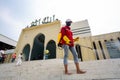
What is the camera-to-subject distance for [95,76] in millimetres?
2977

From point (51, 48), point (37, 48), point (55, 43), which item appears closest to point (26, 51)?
point (37, 48)

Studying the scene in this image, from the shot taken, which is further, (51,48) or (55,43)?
(51,48)

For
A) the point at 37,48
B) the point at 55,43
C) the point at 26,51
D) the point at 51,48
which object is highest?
the point at 55,43

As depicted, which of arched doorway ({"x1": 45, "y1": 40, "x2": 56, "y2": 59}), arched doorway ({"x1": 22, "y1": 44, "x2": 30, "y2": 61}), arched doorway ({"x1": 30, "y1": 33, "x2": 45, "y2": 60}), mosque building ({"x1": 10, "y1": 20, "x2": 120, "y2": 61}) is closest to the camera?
mosque building ({"x1": 10, "y1": 20, "x2": 120, "y2": 61})

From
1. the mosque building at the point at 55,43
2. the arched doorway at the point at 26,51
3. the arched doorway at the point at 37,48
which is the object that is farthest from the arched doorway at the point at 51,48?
the arched doorway at the point at 26,51

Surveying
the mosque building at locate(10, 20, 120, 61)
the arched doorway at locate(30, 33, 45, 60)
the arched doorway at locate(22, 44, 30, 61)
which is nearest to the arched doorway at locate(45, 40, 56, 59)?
the mosque building at locate(10, 20, 120, 61)

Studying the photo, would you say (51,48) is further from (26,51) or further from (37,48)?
(26,51)

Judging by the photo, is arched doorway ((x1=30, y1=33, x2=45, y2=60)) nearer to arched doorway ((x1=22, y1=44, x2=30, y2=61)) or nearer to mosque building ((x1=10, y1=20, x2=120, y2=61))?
mosque building ((x1=10, y1=20, x2=120, y2=61))

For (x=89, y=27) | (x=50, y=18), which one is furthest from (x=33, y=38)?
(x=89, y=27)

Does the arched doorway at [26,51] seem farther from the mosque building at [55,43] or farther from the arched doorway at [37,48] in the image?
the arched doorway at [37,48]

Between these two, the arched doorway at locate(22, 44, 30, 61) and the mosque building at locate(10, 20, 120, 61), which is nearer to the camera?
the mosque building at locate(10, 20, 120, 61)

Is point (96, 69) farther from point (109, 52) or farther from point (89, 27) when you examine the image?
point (89, 27)

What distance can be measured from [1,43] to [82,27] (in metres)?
17.1

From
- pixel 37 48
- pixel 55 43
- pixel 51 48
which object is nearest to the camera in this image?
pixel 55 43
